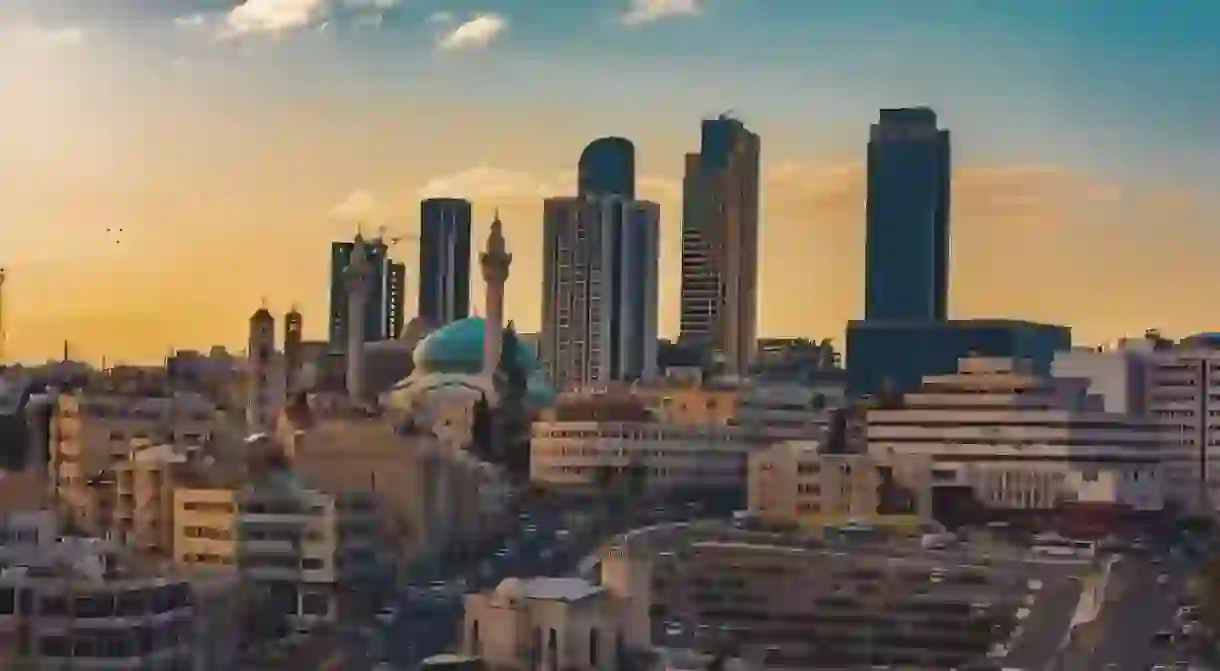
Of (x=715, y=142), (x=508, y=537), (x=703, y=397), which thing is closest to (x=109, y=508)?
(x=508, y=537)

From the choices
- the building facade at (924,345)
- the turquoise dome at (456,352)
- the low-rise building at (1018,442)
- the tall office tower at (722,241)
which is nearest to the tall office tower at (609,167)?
the tall office tower at (722,241)

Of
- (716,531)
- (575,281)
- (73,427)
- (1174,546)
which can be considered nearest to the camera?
(716,531)

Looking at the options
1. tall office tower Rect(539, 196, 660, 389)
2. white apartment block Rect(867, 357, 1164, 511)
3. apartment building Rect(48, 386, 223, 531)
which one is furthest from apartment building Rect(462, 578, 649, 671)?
tall office tower Rect(539, 196, 660, 389)

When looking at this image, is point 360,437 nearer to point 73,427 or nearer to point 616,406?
point 73,427

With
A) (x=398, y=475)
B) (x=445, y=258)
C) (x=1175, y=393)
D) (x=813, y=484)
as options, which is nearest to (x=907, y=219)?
(x=445, y=258)

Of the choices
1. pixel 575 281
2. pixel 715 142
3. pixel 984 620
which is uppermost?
pixel 715 142

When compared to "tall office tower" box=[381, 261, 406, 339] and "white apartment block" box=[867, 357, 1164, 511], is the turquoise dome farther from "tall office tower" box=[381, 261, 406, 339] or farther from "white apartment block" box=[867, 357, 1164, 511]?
"tall office tower" box=[381, 261, 406, 339]
